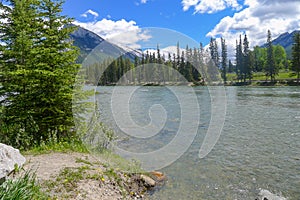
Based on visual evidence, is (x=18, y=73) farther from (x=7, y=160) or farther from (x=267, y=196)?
(x=267, y=196)

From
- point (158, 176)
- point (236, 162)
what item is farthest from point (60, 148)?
point (236, 162)

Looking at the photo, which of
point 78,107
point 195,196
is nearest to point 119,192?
point 195,196

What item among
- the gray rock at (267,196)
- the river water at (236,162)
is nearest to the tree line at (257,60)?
the river water at (236,162)

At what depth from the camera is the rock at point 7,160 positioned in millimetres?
4525

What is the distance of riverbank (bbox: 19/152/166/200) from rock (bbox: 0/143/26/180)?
14.0 inches

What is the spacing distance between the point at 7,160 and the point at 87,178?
188 cm

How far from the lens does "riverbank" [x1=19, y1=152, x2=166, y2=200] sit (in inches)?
212

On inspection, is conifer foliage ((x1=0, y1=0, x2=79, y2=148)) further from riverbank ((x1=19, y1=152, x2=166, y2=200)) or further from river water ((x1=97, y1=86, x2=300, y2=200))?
river water ((x1=97, y1=86, x2=300, y2=200))

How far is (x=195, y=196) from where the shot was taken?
676 cm

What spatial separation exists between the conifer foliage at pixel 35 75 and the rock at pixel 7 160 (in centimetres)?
334

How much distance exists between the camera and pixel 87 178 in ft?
19.9

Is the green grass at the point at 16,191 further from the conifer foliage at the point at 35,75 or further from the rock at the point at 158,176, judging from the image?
the conifer foliage at the point at 35,75

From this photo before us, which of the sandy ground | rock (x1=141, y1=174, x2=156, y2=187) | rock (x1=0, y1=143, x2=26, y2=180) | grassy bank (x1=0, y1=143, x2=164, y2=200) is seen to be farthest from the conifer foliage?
rock (x1=141, y1=174, x2=156, y2=187)

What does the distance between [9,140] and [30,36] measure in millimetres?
4107
